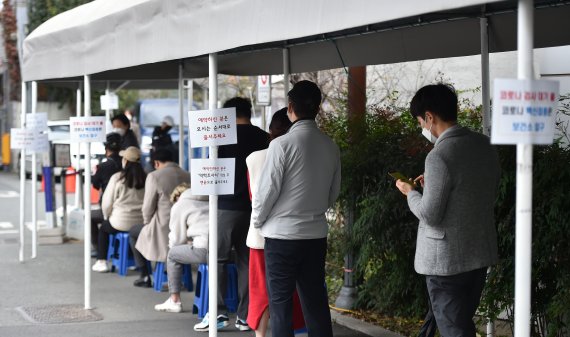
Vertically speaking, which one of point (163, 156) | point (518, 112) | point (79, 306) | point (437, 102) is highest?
point (437, 102)

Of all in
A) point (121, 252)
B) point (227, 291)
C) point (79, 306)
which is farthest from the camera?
point (121, 252)

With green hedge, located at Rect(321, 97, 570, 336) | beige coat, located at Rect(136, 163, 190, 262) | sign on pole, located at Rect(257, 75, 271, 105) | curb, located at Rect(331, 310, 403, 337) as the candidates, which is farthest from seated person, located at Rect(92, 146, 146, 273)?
sign on pole, located at Rect(257, 75, 271, 105)

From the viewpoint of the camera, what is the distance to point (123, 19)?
820 cm

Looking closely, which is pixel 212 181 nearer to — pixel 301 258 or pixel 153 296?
pixel 301 258

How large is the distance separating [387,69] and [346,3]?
30.8ft

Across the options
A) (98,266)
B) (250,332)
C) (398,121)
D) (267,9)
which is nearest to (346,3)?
(267,9)

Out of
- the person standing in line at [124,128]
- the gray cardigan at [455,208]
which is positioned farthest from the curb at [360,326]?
the person standing in line at [124,128]

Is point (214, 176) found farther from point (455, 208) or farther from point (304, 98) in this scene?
point (455, 208)

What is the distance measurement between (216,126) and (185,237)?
8.06 feet

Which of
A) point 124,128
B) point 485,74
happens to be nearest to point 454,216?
point 485,74

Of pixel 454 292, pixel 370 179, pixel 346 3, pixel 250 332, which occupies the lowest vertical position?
pixel 250 332

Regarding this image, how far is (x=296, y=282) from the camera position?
21.7 ft

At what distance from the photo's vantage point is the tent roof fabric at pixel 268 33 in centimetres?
527

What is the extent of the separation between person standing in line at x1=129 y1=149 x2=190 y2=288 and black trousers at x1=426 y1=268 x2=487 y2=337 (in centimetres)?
500
